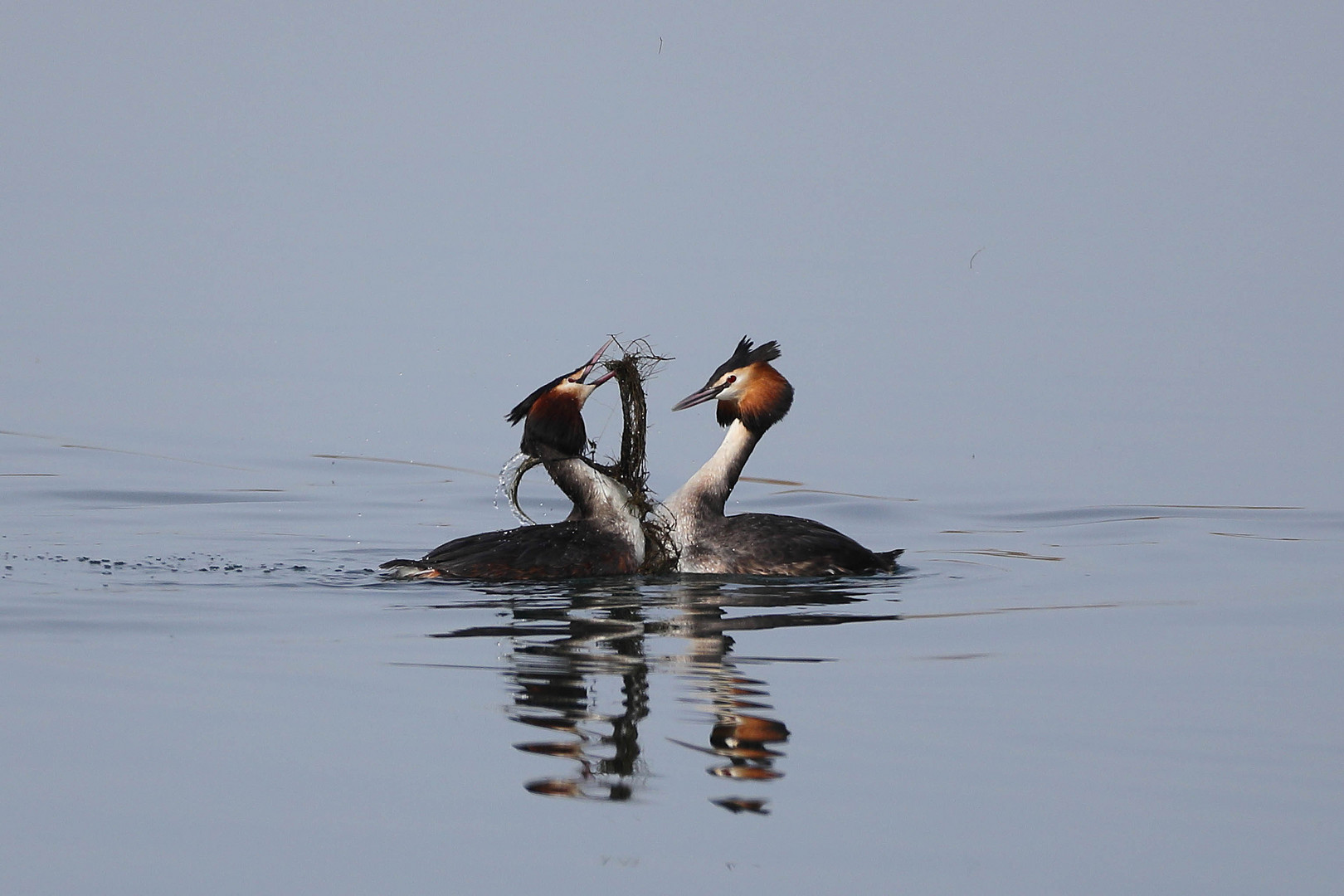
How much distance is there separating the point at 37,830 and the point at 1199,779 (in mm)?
3571

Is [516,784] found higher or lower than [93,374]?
lower

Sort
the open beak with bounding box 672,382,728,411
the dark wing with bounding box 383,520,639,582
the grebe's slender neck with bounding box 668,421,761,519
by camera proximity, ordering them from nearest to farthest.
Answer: the dark wing with bounding box 383,520,639,582 → the grebe's slender neck with bounding box 668,421,761,519 → the open beak with bounding box 672,382,728,411

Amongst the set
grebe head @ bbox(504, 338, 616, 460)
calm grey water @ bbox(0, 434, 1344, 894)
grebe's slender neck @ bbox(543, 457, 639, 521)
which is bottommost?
calm grey water @ bbox(0, 434, 1344, 894)

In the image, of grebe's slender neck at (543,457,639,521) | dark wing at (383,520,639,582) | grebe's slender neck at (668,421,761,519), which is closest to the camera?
dark wing at (383,520,639,582)

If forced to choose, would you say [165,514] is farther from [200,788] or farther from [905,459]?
[200,788]

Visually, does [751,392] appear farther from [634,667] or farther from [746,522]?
[634,667]

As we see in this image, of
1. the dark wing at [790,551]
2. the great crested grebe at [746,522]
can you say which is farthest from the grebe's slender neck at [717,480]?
the dark wing at [790,551]

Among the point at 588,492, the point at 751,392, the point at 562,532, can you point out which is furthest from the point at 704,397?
the point at 562,532

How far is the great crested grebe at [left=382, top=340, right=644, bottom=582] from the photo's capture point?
1015 centimetres

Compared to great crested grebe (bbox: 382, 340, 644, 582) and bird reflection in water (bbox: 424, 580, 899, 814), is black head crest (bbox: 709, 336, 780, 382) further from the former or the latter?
bird reflection in water (bbox: 424, 580, 899, 814)

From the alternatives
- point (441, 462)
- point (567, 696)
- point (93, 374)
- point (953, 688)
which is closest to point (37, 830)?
point (567, 696)

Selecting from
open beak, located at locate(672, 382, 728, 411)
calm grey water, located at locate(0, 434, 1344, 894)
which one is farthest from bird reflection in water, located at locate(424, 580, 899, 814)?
open beak, located at locate(672, 382, 728, 411)

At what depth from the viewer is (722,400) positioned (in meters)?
11.8

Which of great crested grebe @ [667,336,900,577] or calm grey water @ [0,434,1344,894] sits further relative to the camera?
great crested grebe @ [667,336,900,577]
